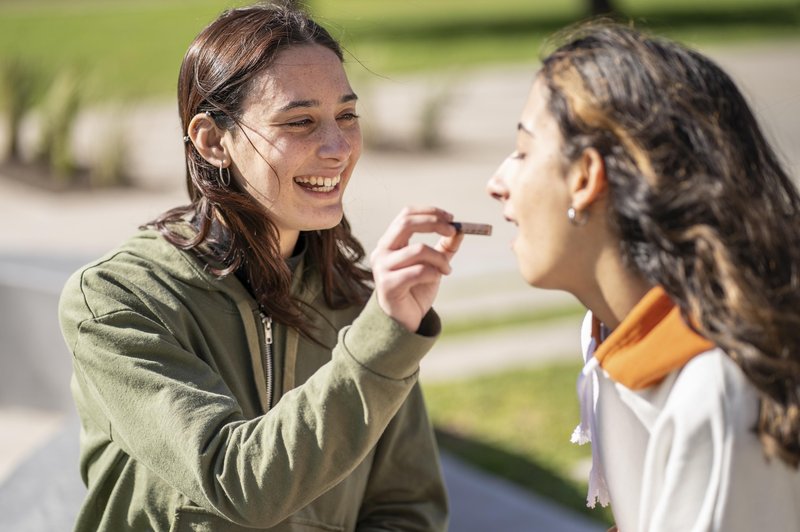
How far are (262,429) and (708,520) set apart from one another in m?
0.72

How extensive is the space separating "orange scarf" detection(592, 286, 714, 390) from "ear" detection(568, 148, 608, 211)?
17 centimetres

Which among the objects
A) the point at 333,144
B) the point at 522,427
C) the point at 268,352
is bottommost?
the point at 522,427

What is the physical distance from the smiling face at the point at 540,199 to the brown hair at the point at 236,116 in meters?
0.68

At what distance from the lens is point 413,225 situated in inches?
71.9

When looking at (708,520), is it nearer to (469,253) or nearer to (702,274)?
(702,274)

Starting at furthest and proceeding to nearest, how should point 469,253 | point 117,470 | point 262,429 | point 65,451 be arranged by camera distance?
point 469,253
point 65,451
point 117,470
point 262,429

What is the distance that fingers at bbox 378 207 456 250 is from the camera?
5.97 ft

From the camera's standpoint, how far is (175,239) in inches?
92.8

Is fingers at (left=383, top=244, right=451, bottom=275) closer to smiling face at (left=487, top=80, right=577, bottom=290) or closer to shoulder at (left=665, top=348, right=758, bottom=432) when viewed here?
smiling face at (left=487, top=80, right=577, bottom=290)

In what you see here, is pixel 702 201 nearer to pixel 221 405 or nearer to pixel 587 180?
pixel 587 180

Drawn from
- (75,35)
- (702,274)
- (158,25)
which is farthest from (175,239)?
(158,25)

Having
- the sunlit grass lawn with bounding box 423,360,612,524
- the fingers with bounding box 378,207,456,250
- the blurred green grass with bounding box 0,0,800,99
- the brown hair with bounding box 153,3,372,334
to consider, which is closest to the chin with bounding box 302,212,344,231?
the brown hair with bounding box 153,3,372,334

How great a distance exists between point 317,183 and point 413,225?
0.54 meters

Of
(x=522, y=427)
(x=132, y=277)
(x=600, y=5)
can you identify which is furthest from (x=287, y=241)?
(x=600, y=5)
